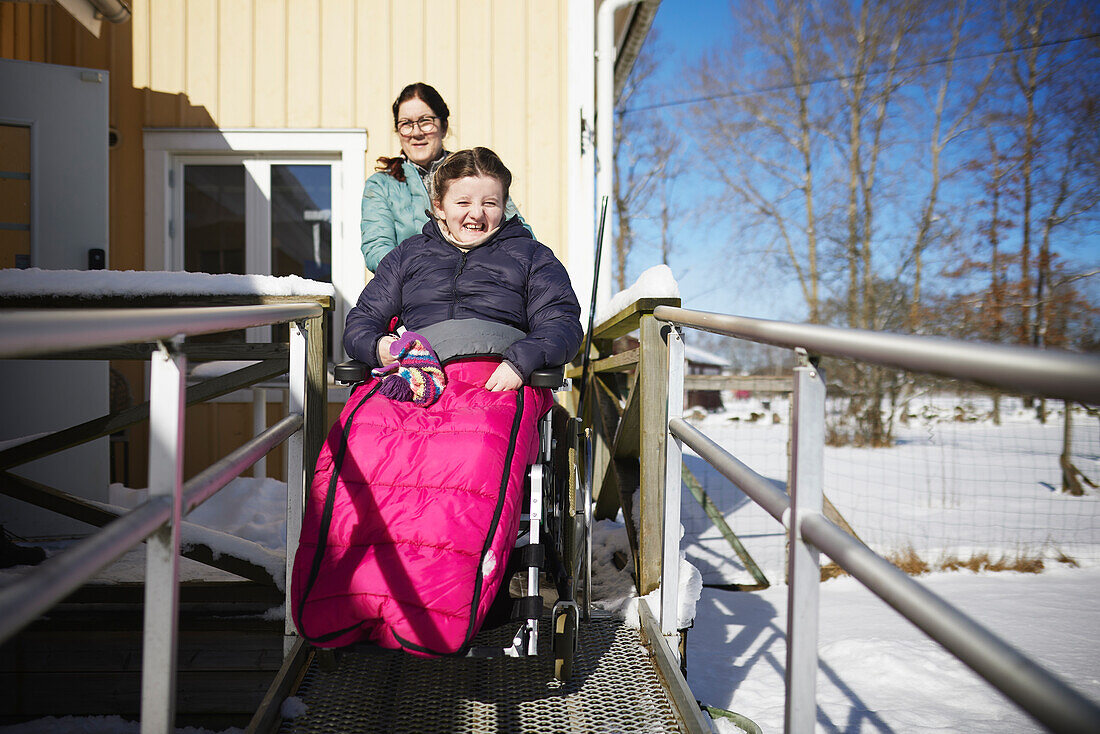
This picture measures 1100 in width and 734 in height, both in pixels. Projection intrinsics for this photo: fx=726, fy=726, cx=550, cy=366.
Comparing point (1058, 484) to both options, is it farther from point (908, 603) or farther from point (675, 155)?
point (675, 155)

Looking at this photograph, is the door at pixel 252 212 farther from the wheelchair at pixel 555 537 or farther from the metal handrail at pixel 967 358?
the metal handrail at pixel 967 358

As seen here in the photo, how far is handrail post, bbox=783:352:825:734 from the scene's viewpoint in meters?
1.03

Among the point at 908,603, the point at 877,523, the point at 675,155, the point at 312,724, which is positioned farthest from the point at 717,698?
the point at 675,155

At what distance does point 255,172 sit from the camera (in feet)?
15.3

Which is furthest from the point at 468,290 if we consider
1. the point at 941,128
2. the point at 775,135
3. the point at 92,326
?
the point at 775,135

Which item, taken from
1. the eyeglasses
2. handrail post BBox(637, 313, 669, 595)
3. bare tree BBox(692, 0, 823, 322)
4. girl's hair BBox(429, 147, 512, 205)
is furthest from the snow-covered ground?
bare tree BBox(692, 0, 823, 322)

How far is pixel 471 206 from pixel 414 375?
645 millimetres

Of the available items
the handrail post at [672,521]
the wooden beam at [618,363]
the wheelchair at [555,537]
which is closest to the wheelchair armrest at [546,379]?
the wheelchair at [555,537]

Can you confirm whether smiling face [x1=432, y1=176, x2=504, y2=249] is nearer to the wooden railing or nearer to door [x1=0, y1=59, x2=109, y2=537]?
the wooden railing

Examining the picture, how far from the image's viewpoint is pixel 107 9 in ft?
12.5

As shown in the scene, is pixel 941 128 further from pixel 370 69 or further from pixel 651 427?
pixel 651 427

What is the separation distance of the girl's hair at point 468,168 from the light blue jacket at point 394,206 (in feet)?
2.09

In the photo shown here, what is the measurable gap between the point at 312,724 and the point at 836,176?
13.9 m

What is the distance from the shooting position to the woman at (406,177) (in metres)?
2.73
